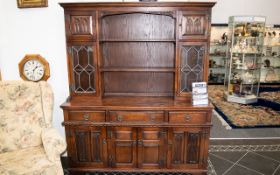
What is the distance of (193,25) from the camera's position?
8.04 feet

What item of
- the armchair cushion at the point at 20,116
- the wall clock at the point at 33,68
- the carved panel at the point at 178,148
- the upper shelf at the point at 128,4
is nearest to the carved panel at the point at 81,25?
the upper shelf at the point at 128,4

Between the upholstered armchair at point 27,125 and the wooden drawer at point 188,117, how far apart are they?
1187 millimetres

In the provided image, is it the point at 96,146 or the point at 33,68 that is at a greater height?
the point at 33,68

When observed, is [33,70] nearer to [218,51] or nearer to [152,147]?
[152,147]

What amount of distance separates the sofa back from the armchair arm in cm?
21

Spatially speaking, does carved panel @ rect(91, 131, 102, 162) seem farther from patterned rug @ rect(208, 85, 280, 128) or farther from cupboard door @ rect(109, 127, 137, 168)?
patterned rug @ rect(208, 85, 280, 128)

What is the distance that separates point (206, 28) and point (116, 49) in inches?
44.4

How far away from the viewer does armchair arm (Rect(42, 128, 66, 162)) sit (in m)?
2.07

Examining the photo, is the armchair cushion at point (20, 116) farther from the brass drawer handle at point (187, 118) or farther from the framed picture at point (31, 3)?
the brass drawer handle at point (187, 118)

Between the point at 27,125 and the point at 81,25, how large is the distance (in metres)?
1.23

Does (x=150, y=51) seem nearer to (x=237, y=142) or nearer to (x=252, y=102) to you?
(x=237, y=142)

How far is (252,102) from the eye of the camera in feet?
18.5

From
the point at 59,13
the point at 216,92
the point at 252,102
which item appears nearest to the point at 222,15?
the point at 216,92

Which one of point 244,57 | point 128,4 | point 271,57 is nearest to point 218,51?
point 271,57
